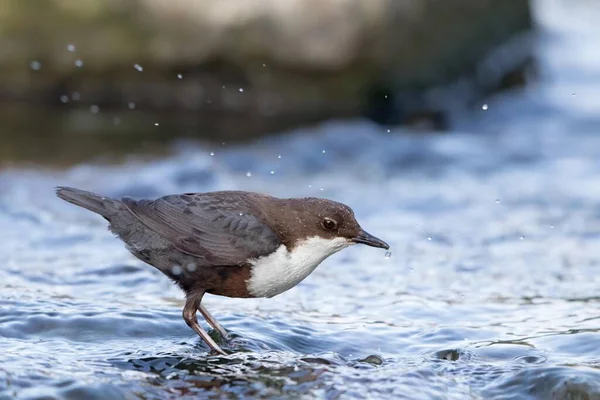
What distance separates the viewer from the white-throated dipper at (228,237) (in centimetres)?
453

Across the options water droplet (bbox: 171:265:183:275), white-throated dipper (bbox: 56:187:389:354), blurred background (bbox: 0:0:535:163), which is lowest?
water droplet (bbox: 171:265:183:275)

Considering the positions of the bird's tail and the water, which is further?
the bird's tail

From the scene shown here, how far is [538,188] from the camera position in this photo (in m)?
8.58

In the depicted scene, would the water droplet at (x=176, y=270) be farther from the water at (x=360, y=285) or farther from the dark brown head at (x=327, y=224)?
the dark brown head at (x=327, y=224)

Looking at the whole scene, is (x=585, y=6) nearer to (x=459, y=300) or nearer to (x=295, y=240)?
(x=459, y=300)

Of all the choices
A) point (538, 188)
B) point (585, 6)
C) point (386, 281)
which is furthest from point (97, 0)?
point (585, 6)

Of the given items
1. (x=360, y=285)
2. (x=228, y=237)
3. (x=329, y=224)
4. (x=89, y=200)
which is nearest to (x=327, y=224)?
(x=329, y=224)

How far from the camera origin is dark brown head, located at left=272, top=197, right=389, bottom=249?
15.1 ft

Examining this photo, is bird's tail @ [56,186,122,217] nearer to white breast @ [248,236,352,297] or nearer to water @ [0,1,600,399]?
water @ [0,1,600,399]

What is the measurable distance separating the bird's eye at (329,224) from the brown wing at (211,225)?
25 cm

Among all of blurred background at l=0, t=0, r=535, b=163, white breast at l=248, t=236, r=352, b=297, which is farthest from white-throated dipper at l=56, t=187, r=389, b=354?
blurred background at l=0, t=0, r=535, b=163

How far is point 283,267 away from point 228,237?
0.32 metres

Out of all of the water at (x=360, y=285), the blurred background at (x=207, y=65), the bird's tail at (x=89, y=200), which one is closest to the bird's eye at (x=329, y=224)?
the water at (x=360, y=285)

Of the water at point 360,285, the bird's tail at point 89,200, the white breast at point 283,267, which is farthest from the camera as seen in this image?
the bird's tail at point 89,200
